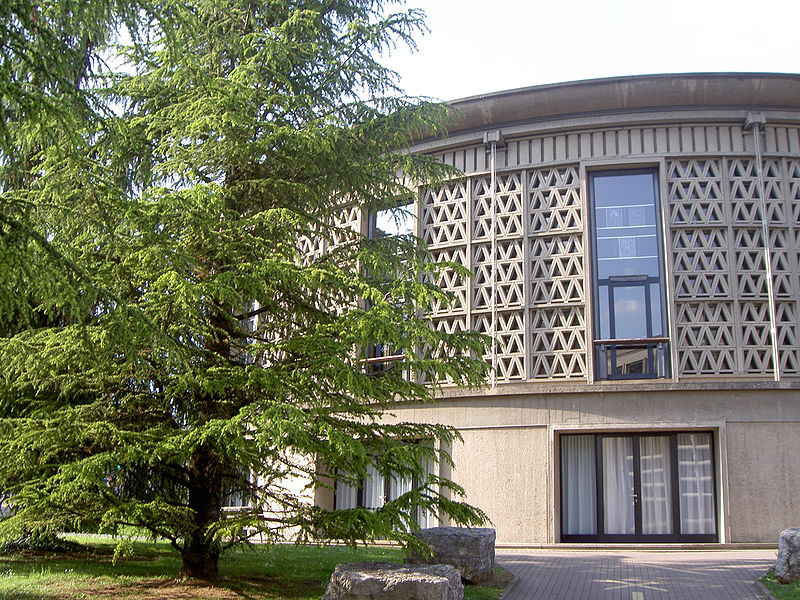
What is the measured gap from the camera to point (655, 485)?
18.9 meters

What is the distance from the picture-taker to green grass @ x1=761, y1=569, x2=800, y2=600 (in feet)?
35.4

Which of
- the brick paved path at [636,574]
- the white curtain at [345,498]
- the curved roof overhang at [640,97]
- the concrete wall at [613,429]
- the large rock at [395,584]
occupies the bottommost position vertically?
the brick paved path at [636,574]

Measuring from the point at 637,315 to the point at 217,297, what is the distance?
11413 millimetres

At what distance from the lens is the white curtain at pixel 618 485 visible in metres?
18.9

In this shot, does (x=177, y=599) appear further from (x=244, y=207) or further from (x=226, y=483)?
(x=244, y=207)

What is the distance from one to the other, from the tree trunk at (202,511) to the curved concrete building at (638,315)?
8458 millimetres

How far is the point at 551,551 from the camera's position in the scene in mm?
17609

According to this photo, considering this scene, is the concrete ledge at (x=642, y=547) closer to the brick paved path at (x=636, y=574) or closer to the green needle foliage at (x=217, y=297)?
the brick paved path at (x=636, y=574)

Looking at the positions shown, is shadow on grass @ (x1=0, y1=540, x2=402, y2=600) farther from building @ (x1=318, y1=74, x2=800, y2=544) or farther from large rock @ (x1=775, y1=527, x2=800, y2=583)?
large rock @ (x1=775, y1=527, x2=800, y2=583)

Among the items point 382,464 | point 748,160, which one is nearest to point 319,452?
point 382,464

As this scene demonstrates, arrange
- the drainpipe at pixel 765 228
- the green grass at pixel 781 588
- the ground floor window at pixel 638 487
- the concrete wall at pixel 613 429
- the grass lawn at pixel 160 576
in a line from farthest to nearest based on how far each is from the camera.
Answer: the ground floor window at pixel 638 487 → the drainpipe at pixel 765 228 → the concrete wall at pixel 613 429 → the green grass at pixel 781 588 → the grass lawn at pixel 160 576

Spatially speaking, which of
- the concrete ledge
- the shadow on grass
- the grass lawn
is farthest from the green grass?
the shadow on grass

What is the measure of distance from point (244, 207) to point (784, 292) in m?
12.6

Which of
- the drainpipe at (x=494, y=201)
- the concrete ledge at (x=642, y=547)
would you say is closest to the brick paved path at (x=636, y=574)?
the concrete ledge at (x=642, y=547)
